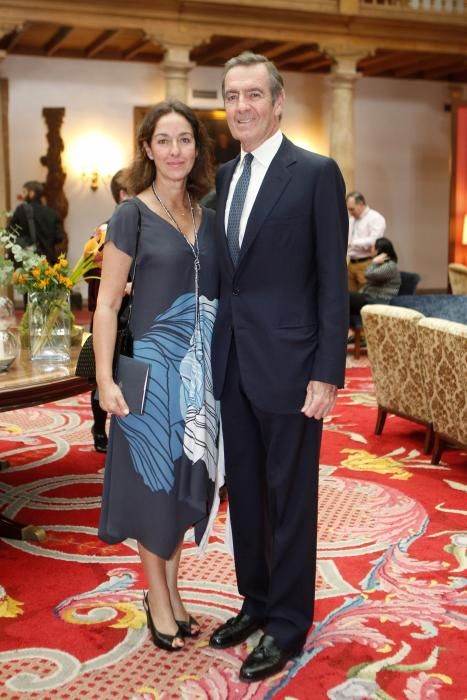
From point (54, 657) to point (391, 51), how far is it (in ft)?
42.2

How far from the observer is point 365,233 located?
10750 millimetres

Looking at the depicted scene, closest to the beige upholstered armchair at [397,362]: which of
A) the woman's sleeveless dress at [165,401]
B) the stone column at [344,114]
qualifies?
the woman's sleeveless dress at [165,401]

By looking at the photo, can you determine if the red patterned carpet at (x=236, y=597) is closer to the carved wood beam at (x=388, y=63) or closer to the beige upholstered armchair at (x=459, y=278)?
the beige upholstered armchair at (x=459, y=278)

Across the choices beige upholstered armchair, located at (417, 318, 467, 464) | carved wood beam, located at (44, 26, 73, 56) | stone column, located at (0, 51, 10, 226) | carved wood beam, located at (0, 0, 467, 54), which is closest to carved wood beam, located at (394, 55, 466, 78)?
carved wood beam, located at (0, 0, 467, 54)

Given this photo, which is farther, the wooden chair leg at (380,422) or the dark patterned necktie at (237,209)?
the wooden chair leg at (380,422)

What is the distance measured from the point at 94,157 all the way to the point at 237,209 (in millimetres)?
11660

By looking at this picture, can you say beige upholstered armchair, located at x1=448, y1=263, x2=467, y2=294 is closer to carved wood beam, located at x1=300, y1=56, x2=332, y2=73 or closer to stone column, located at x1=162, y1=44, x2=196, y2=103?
stone column, located at x1=162, y1=44, x2=196, y2=103

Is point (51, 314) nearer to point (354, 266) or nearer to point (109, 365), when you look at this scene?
point (109, 365)

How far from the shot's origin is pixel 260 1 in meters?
12.4

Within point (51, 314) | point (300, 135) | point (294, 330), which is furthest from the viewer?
point (300, 135)

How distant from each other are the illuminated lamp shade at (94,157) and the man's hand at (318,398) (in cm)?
1175

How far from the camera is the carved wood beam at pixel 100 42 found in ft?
42.1

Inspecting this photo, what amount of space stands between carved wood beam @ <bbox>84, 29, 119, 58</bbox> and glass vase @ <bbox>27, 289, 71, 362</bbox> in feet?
30.4

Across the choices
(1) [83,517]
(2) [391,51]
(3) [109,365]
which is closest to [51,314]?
(1) [83,517]
